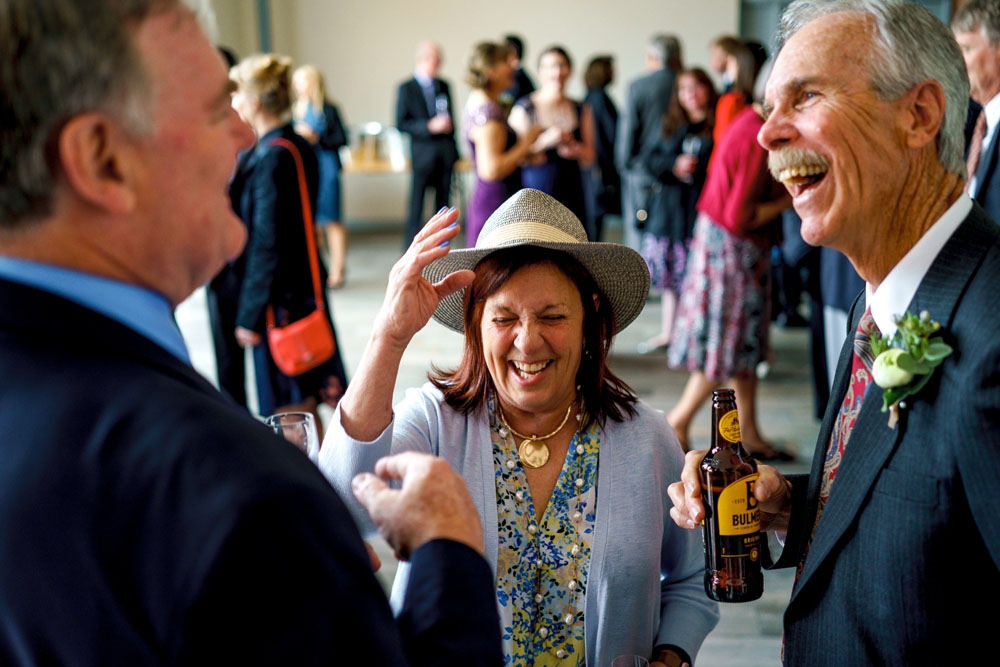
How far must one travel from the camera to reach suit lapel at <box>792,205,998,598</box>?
4.03 feet

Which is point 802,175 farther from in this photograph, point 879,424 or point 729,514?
point 729,514

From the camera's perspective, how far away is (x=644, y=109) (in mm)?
6680

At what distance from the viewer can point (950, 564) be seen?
1184 millimetres

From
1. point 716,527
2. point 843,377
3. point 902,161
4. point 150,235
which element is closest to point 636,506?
point 716,527

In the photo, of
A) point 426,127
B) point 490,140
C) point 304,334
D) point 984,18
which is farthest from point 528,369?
point 426,127

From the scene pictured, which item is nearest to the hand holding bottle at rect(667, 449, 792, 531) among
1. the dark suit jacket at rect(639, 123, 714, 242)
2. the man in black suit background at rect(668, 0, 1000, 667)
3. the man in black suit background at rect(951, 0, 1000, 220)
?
the man in black suit background at rect(668, 0, 1000, 667)

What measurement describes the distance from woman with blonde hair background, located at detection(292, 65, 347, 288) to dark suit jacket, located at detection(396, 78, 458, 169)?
24.6 inches

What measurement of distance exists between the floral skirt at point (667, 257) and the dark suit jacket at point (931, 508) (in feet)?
15.4

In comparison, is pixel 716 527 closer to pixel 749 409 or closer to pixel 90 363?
pixel 90 363

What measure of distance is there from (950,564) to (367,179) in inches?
475

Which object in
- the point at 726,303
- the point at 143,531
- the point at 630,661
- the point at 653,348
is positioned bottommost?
the point at 653,348

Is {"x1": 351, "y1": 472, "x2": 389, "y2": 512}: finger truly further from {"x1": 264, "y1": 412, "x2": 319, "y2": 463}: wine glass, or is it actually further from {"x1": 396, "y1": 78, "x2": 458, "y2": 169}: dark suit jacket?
{"x1": 396, "y1": 78, "x2": 458, "y2": 169}: dark suit jacket

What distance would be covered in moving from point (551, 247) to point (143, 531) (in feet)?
3.88

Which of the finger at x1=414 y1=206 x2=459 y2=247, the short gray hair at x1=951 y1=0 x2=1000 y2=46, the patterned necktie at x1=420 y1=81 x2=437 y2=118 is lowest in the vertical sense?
the patterned necktie at x1=420 y1=81 x2=437 y2=118
